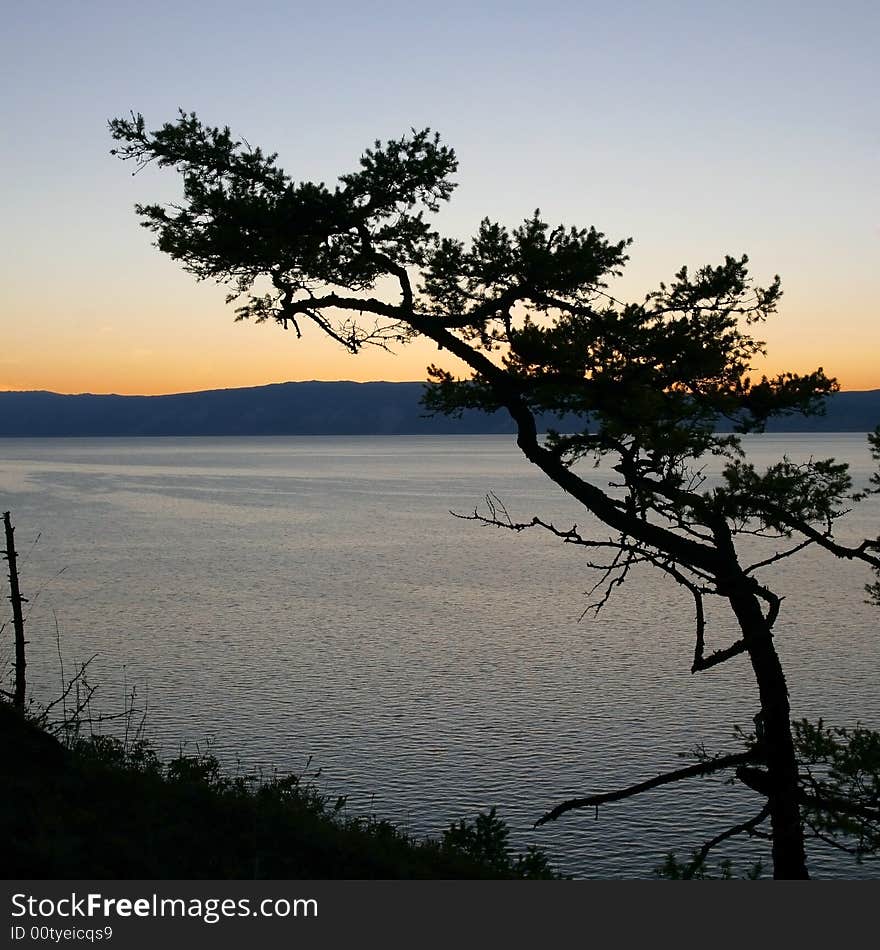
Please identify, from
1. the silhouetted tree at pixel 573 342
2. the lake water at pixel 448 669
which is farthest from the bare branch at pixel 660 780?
the lake water at pixel 448 669

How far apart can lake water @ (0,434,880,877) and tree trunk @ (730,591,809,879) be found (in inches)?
463

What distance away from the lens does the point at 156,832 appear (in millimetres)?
12820

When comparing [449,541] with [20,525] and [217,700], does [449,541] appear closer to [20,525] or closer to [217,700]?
[20,525]

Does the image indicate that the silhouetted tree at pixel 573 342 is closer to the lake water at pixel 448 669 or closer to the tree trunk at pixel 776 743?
the tree trunk at pixel 776 743

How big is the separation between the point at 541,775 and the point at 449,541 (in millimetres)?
69977

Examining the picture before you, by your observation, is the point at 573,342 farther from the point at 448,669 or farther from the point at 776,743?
the point at 448,669

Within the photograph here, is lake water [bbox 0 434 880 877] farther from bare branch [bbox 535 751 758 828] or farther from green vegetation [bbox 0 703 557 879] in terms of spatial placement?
green vegetation [bbox 0 703 557 879]

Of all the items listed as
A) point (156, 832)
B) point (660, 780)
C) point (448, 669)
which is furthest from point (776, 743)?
point (448, 669)

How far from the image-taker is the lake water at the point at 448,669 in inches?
1280

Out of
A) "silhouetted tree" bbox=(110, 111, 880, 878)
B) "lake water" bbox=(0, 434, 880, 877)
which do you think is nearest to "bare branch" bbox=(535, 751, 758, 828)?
"silhouetted tree" bbox=(110, 111, 880, 878)

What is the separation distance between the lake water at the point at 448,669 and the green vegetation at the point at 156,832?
50.4 ft

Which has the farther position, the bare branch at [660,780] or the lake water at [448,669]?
the lake water at [448,669]

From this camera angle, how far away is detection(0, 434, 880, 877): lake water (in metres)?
32.5

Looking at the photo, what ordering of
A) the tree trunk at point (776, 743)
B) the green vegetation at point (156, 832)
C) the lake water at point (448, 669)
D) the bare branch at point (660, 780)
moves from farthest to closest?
→ the lake water at point (448, 669), the tree trunk at point (776, 743), the bare branch at point (660, 780), the green vegetation at point (156, 832)
